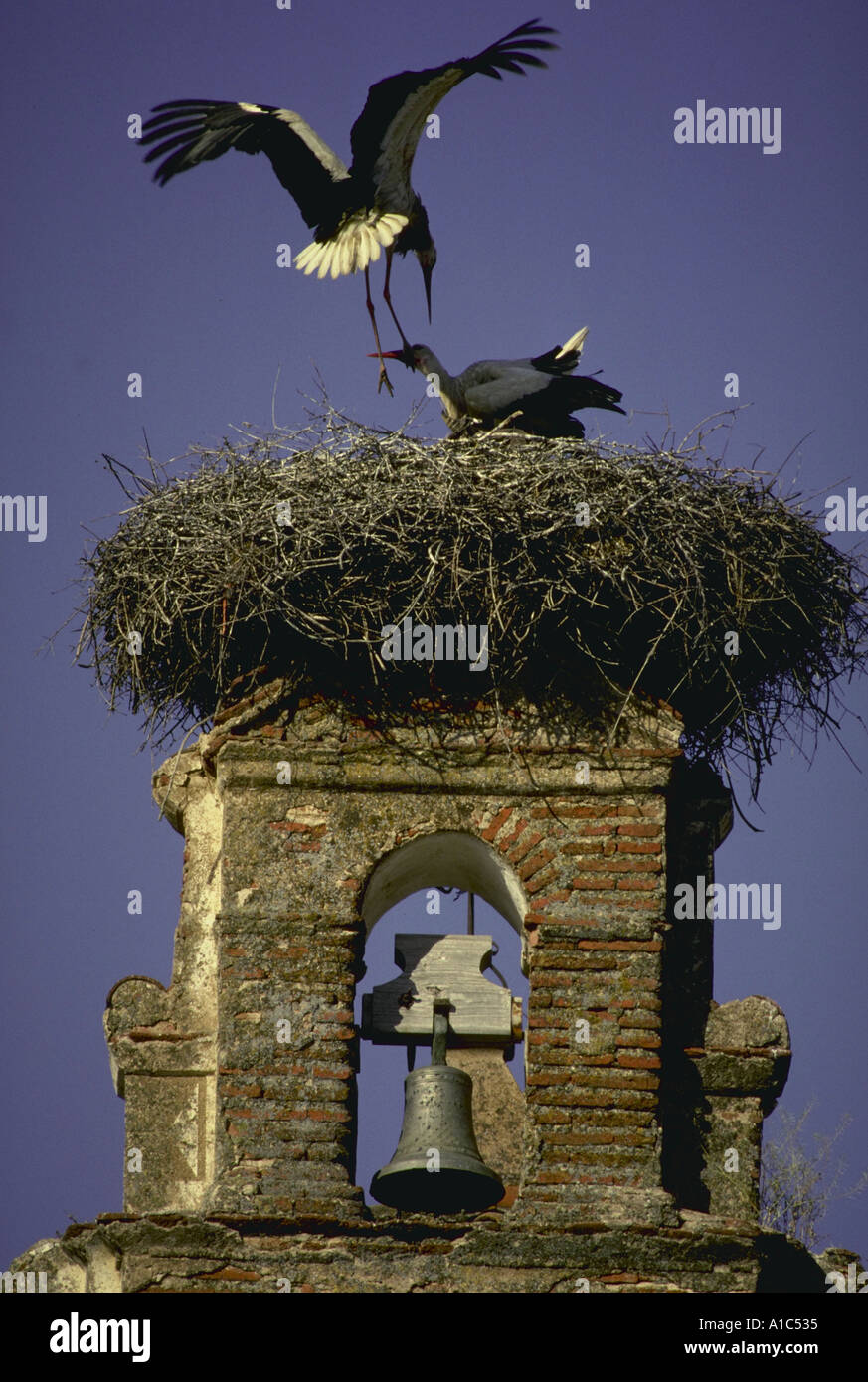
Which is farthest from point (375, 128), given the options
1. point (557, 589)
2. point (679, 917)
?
point (679, 917)

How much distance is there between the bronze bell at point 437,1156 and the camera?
10359mm

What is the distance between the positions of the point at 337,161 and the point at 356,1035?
12.7ft

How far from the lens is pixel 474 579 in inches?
416

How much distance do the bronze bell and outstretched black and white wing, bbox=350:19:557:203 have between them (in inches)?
153

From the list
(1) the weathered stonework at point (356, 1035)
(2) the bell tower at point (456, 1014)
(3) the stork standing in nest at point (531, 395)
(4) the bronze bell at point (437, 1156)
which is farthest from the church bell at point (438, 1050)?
(3) the stork standing in nest at point (531, 395)

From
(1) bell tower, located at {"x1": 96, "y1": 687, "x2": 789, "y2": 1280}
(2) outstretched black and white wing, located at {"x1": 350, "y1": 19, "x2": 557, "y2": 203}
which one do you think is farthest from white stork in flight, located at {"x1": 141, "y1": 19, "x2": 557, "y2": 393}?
(1) bell tower, located at {"x1": 96, "y1": 687, "x2": 789, "y2": 1280}

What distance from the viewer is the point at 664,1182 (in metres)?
10.5

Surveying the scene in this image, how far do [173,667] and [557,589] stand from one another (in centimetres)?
162

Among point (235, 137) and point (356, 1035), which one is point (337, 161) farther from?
point (356, 1035)

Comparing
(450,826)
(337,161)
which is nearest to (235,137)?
(337,161)

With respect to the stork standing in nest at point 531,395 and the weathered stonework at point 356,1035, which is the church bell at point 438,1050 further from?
the stork standing in nest at point 531,395

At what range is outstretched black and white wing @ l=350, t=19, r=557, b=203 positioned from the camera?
11.3 meters

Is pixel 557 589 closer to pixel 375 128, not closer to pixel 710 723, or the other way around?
pixel 710 723

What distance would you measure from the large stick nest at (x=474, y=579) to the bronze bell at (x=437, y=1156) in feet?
5.04
